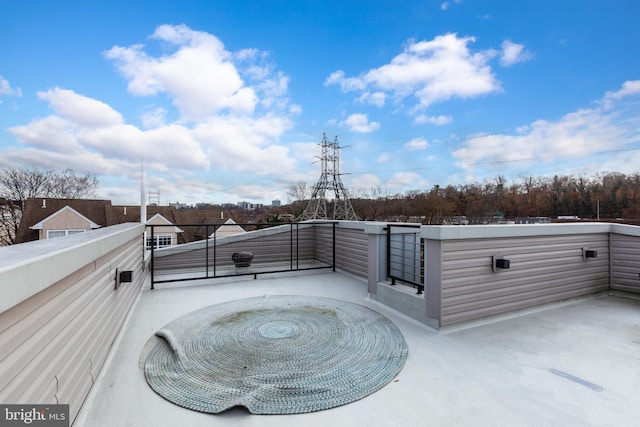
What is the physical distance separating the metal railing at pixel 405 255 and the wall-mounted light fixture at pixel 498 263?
0.82 metres

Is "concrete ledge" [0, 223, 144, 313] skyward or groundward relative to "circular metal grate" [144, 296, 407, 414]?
skyward

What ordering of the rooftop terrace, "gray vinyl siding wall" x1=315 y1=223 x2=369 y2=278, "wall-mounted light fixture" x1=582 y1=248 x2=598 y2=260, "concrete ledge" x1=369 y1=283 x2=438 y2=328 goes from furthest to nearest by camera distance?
1. "gray vinyl siding wall" x1=315 y1=223 x2=369 y2=278
2. "wall-mounted light fixture" x1=582 y1=248 x2=598 y2=260
3. "concrete ledge" x1=369 y1=283 x2=438 y2=328
4. the rooftop terrace

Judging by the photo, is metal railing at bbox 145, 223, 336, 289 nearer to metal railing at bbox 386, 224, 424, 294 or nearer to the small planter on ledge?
the small planter on ledge

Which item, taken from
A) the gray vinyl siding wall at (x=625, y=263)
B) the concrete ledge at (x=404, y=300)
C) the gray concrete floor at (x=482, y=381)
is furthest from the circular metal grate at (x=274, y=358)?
the gray vinyl siding wall at (x=625, y=263)

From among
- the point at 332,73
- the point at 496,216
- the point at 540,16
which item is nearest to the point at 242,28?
the point at 332,73

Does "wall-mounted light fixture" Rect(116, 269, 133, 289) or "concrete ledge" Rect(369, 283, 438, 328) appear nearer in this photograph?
"wall-mounted light fixture" Rect(116, 269, 133, 289)

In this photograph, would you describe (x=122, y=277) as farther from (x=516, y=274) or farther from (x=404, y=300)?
(x=516, y=274)

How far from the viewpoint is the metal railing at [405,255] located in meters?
3.85

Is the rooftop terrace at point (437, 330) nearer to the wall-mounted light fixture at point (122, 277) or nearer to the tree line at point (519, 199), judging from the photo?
the wall-mounted light fixture at point (122, 277)

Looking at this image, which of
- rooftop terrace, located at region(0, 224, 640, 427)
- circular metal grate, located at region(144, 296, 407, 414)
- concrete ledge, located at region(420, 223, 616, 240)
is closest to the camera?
rooftop terrace, located at region(0, 224, 640, 427)

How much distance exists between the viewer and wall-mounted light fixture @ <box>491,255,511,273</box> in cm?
336

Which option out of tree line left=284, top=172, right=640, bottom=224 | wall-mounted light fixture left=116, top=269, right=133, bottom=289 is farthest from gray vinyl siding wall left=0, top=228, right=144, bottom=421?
tree line left=284, top=172, right=640, bottom=224

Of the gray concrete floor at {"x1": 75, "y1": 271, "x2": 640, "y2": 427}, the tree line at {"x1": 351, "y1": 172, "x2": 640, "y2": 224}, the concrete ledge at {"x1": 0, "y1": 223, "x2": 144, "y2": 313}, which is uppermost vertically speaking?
the tree line at {"x1": 351, "y1": 172, "x2": 640, "y2": 224}

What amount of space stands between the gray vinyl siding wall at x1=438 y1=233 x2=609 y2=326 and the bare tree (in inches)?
924
